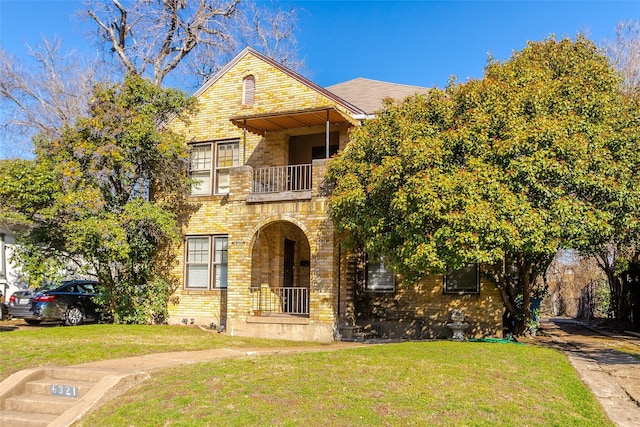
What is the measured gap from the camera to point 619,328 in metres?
21.7

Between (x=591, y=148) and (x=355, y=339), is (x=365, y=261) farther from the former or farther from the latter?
(x=591, y=148)

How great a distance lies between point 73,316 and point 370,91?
42.9ft

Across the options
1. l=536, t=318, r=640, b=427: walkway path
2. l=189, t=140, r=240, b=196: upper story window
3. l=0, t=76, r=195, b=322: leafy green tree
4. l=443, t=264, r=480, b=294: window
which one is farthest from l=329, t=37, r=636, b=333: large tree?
l=0, t=76, r=195, b=322: leafy green tree

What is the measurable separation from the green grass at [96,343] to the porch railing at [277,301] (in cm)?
195

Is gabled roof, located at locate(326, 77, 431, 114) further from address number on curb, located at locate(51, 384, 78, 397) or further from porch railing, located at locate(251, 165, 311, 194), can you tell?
address number on curb, located at locate(51, 384, 78, 397)

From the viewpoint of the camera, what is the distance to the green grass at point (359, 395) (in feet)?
24.7

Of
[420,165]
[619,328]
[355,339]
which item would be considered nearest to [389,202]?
[420,165]

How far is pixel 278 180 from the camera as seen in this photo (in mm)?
18406

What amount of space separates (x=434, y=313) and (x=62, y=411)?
10770 millimetres

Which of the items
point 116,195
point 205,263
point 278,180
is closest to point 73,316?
point 116,195

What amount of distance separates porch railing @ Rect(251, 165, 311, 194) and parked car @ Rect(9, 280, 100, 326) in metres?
6.53

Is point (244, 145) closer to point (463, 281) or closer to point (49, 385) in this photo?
point (463, 281)

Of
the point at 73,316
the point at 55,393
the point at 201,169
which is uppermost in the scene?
the point at 201,169

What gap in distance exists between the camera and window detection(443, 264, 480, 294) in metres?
16.7
